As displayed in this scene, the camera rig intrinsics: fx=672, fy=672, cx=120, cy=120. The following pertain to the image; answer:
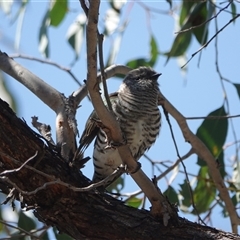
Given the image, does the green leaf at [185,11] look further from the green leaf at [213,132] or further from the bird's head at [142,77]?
the green leaf at [213,132]

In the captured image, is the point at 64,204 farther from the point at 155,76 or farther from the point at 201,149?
the point at 155,76

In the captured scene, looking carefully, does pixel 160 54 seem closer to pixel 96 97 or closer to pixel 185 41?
pixel 185 41

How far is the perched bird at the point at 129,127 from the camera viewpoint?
305 cm

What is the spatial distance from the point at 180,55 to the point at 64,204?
1.62 m

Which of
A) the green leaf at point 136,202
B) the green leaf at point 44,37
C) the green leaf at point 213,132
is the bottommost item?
the green leaf at point 136,202

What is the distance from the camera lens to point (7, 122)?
230 centimetres

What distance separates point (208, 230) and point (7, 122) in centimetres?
79

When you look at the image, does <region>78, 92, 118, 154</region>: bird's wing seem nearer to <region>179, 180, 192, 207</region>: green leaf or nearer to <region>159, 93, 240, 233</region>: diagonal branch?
<region>159, 93, 240, 233</region>: diagonal branch

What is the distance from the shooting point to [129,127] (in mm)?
3053

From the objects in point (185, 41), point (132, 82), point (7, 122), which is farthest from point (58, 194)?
point (185, 41)

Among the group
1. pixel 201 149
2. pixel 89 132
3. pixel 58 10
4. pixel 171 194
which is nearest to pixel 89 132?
pixel 89 132

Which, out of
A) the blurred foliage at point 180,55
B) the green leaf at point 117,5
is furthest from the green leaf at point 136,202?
the green leaf at point 117,5

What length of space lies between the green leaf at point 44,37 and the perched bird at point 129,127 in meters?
0.69

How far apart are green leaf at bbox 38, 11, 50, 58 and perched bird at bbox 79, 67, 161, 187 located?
0.69 m
